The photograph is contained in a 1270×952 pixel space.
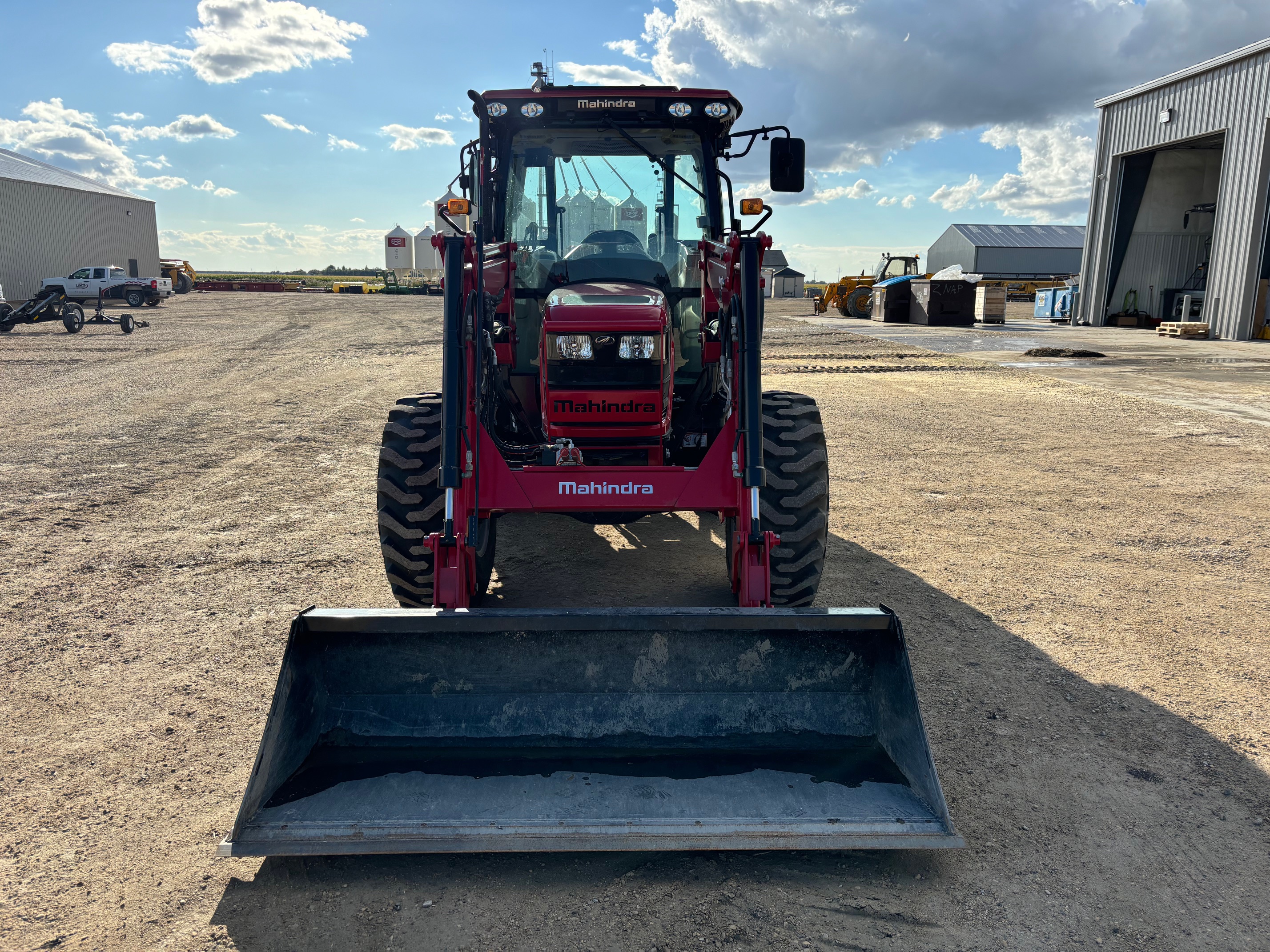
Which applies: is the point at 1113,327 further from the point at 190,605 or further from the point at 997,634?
the point at 190,605

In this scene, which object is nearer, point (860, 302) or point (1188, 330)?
point (1188, 330)

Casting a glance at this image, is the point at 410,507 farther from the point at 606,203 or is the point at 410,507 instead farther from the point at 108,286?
the point at 108,286

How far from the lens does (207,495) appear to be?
7.44 meters

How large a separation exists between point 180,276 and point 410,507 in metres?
50.5

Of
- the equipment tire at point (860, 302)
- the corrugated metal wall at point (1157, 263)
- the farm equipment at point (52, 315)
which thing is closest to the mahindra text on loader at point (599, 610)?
the farm equipment at point (52, 315)

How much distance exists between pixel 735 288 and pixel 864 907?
2.97m

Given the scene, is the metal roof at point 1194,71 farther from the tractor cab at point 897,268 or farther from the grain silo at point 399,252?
the grain silo at point 399,252

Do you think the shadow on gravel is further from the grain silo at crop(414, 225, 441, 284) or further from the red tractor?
the grain silo at crop(414, 225, 441, 284)

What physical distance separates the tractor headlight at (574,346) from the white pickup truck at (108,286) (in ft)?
115

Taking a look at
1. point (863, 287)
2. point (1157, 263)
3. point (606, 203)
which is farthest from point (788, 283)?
point (606, 203)

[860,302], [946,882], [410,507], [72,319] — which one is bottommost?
[946,882]

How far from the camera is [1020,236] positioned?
5744 centimetres

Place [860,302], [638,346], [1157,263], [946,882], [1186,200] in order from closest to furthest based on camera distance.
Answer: [946,882] < [638,346] < [1186,200] < [1157,263] < [860,302]

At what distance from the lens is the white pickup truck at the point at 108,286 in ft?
109
